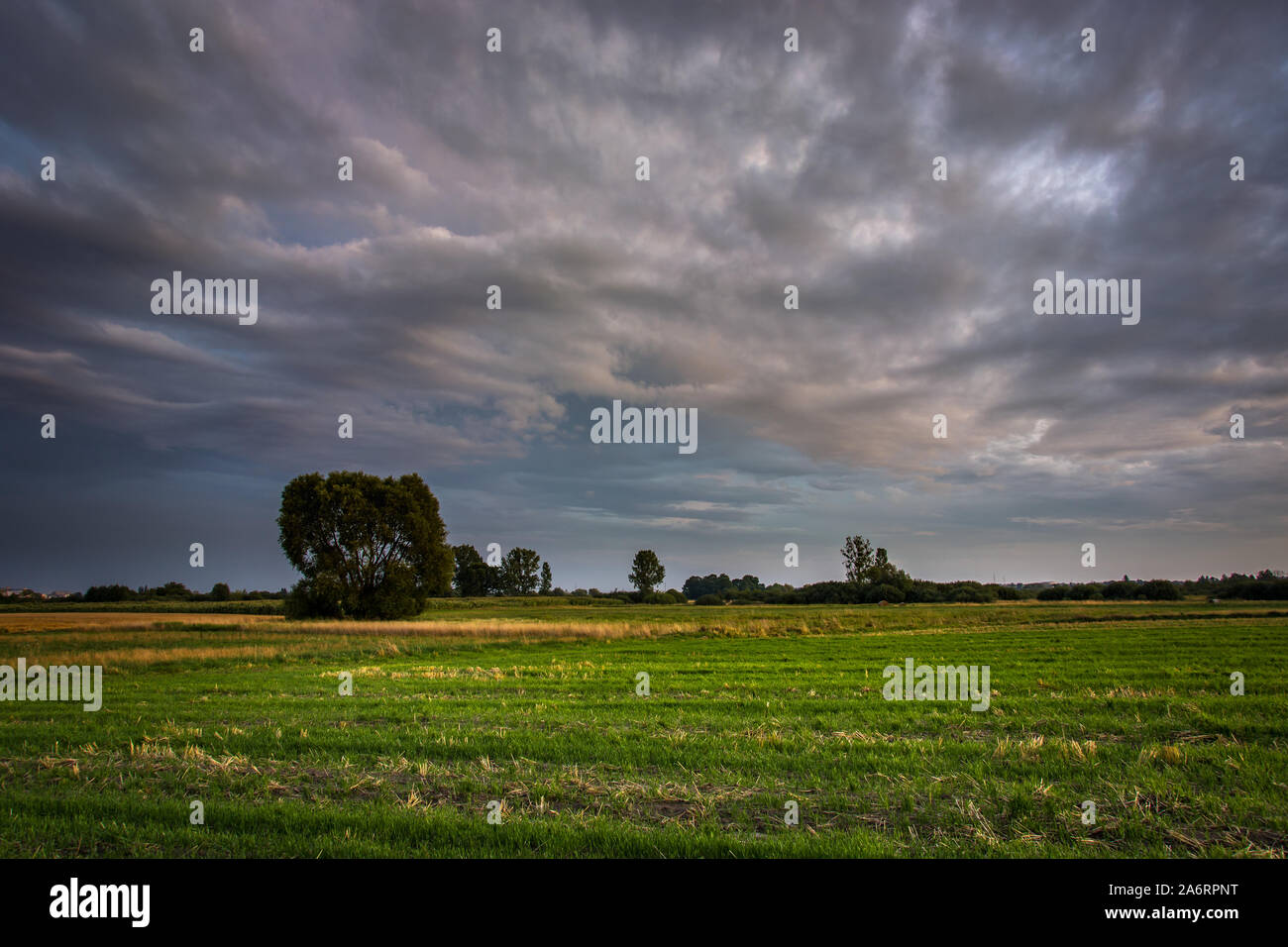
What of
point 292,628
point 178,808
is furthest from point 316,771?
point 292,628

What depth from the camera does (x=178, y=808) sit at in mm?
7539

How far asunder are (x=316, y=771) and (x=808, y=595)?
144 meters

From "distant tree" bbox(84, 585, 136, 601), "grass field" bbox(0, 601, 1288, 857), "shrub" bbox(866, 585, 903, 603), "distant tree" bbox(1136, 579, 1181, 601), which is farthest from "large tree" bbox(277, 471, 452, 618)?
"distant tree" bbox(1136, 579, 1181, 601)

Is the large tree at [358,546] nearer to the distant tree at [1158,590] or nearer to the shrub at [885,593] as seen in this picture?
the shrub at [885,593]

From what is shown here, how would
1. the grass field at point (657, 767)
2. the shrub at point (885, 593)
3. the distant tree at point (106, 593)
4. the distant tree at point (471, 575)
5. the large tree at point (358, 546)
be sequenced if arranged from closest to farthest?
the grass field at point (657, 767) → the large tree at point (358, 546) → the distant tree at point (106, 593) → the shrub at point (885, 593) → the distant tree at point (471, 575)

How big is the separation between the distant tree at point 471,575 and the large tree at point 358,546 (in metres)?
102

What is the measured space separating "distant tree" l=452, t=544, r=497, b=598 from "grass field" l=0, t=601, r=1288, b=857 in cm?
15643

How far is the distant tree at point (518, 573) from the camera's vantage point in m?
182

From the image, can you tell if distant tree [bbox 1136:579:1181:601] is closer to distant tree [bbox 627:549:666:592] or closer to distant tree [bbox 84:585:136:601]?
distant tree [bbox 627:549:666:592]

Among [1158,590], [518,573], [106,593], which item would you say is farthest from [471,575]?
[1158,590]

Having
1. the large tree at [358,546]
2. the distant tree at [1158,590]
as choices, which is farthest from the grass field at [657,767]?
the distant tree at [1158,590]

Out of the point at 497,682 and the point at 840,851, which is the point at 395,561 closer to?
the point at 497,682

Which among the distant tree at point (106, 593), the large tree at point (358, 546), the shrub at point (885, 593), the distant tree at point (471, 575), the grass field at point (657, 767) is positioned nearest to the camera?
the grass field at point (657, 767)

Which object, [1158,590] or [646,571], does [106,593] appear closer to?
[646,571]
